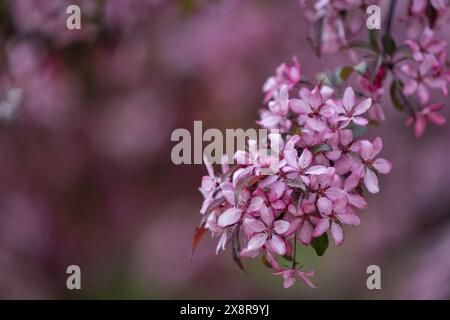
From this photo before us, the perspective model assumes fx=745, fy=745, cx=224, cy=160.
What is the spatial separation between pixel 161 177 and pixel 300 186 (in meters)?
2.22

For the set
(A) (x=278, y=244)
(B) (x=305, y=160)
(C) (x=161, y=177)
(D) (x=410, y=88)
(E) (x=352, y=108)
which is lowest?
(A) (x=278, y=244)

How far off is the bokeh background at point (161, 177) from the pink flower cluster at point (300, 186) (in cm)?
124

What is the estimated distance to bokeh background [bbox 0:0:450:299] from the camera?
100 inches

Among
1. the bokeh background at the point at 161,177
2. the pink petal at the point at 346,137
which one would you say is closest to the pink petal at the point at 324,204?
the pink petal at the point at 346,137

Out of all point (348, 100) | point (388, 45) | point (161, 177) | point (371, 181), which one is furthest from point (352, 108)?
point (161, 177)

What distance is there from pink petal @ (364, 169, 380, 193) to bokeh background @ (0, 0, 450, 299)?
1.27m

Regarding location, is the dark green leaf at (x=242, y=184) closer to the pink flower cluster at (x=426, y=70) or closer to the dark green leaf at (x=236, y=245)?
the dark green leaf at (x=236, y=245)

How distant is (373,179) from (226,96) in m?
1.89

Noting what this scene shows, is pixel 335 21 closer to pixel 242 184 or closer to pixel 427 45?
pixel 427 45

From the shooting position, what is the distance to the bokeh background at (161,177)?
2549mm

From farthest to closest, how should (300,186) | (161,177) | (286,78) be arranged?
(161,177) → (286,78) → (300,186)

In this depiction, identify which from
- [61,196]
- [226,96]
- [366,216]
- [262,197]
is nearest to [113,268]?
[61,196]

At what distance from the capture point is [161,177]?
10.4 ft

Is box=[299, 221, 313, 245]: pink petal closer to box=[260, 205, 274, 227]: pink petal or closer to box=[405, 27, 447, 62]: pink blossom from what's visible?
box=[260, 205, 274, 227]: pink petal
